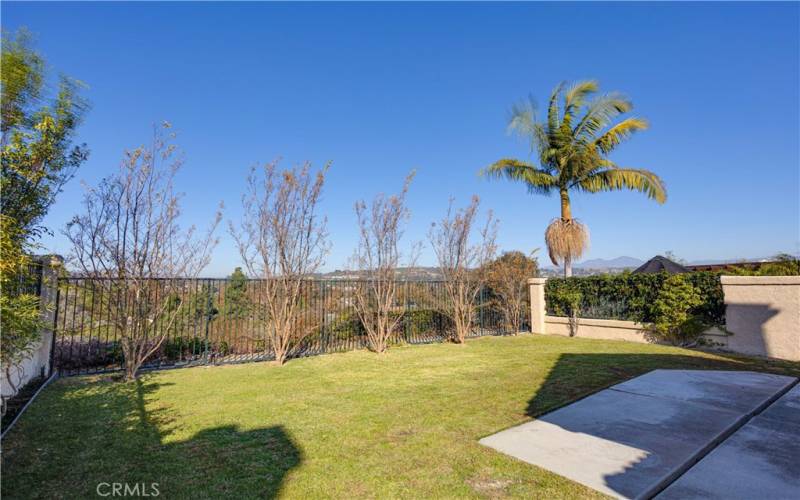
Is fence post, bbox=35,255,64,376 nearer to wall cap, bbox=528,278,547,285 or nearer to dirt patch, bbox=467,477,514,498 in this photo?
dirt patch, bbox=467,477,514,498

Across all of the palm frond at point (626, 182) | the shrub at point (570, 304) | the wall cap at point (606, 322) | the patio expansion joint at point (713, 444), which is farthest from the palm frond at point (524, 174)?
the patio expansion joint at point (713, 444)

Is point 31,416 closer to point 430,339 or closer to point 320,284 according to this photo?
point 320,284

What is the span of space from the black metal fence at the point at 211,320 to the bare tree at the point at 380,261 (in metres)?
0.34

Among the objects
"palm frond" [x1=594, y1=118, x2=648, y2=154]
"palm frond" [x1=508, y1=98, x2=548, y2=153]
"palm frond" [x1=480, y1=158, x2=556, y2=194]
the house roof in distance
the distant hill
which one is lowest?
the distant hill

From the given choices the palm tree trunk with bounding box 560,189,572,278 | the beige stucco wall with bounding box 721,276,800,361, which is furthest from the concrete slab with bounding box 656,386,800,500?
the palm tree trunk with bounding box 560,189,572,278

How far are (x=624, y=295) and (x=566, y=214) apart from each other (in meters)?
3.42

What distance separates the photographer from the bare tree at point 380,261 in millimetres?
8461

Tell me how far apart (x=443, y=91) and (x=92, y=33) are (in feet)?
26.6

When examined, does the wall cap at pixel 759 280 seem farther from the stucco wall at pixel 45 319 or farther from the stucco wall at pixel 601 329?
the stucco wall at pixel 45 319

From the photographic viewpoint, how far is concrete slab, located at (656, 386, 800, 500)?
2.27 metres

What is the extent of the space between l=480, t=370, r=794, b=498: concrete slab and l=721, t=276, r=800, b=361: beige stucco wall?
2844 mm

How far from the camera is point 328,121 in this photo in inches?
423

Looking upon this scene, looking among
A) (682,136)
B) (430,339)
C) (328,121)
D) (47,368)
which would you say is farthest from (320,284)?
(682,136)

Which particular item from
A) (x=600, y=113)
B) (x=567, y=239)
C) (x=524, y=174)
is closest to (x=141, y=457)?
(x=567, y=239)
